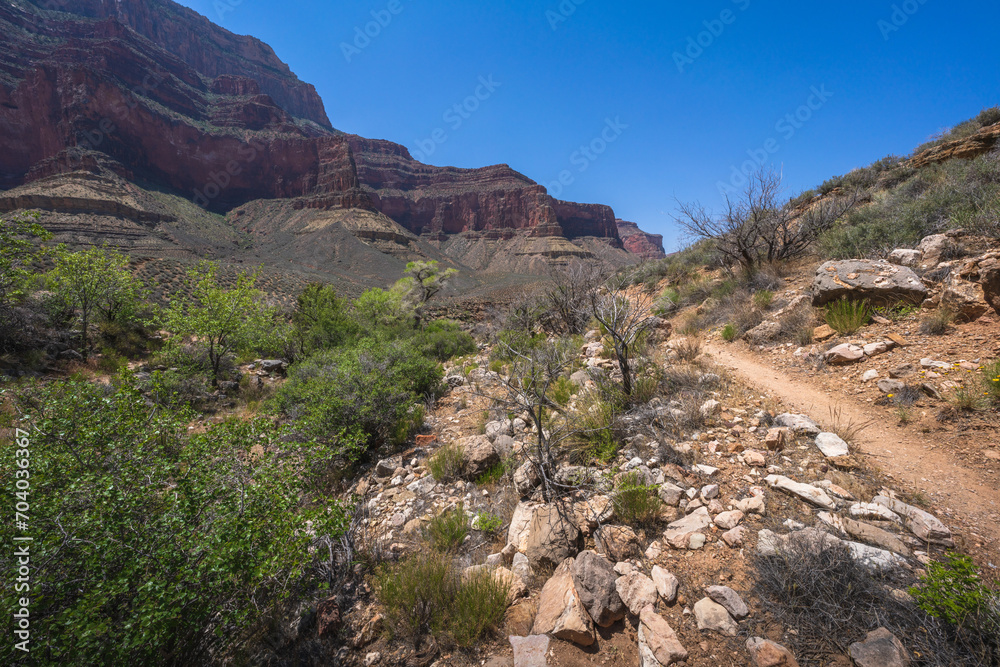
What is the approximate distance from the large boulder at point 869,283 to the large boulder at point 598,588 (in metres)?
6.45

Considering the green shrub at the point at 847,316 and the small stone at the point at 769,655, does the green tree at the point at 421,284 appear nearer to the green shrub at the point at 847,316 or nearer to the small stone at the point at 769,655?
the green shrub at the point at 847,316

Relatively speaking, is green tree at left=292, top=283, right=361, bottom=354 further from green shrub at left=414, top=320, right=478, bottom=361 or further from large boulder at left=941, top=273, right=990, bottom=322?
large boulder at left=941, top=273, right=990, bottom=322

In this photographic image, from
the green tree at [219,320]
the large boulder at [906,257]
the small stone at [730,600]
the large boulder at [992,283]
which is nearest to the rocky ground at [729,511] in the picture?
the small stone at [730,600]

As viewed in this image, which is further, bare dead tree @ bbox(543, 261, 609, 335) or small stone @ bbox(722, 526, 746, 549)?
bare dead tree @ bbox(543, 261, 609, 335)

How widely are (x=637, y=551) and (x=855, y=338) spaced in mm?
5298

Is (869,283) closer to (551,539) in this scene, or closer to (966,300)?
(966,300)

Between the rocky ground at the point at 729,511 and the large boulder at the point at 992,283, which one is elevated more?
the large boulder at the point at 992,283

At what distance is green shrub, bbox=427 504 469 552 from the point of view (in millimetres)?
3500

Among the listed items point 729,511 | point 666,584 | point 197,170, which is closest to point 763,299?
point 729,511

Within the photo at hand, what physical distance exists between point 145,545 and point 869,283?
378 inches

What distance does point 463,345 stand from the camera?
41.6ft

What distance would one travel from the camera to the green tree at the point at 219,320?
9.21m

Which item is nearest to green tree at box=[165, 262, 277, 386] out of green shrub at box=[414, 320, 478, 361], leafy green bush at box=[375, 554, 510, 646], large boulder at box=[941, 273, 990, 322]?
green shrub at box=[414, 320, 478, 361]

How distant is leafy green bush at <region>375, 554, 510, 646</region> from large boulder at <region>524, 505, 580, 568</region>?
1.34 feet
